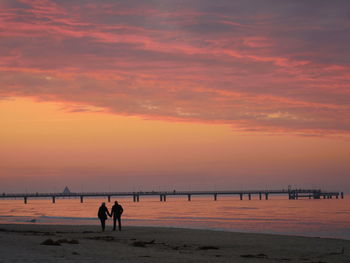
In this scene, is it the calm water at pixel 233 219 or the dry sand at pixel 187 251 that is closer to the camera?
the dry sand at pixel 187 251

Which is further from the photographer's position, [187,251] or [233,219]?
[233,219]

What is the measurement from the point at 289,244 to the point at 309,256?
15.9 feet

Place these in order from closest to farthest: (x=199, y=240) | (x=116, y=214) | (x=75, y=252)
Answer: (x=75, y=252), (x=199, y=240), (x=116, y=214)

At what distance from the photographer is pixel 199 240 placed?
2605cm

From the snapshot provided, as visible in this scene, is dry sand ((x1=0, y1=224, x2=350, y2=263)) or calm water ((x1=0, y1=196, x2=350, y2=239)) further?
calm water ((x1=0, y1=196, x2=350, y2=239))

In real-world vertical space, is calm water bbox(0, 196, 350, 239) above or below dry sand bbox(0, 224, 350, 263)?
below

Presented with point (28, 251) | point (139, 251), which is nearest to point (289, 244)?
point (139, 251)

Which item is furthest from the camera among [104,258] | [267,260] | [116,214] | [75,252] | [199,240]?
[116,214]

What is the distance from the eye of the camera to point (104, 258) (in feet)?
49.8

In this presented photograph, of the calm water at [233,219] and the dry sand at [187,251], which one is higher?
the dry sand at [187,251]

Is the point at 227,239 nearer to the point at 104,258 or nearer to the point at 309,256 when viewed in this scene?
the point at 309,256

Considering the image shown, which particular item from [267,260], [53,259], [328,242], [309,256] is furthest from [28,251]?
[328,242]

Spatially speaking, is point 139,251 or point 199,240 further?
point 199,240

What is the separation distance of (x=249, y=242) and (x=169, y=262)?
1062 cm
